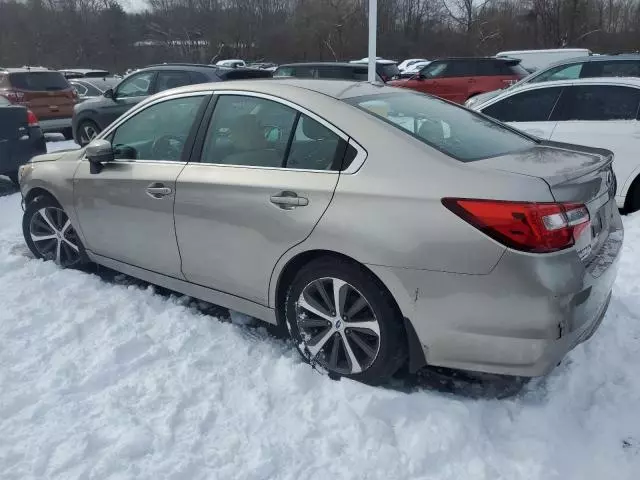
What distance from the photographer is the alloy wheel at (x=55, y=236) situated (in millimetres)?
4805

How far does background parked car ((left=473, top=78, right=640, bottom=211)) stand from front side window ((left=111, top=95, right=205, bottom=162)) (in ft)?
14.7

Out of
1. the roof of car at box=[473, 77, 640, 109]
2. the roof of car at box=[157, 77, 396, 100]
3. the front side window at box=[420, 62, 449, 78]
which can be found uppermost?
the roof of car at box=[157, 77, 396, 100]

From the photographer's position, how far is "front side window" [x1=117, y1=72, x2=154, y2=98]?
438 inches

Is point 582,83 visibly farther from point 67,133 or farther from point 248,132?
point 67,133

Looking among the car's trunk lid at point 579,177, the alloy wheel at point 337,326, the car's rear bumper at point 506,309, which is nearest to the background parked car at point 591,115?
the car's trunk lid at point 579,177

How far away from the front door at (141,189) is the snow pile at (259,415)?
0.56m

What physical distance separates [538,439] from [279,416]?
1.22 meters

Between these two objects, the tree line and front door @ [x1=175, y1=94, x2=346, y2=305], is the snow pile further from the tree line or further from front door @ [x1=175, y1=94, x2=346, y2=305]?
the tree line

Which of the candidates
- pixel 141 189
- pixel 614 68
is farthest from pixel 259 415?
pixel 614 68

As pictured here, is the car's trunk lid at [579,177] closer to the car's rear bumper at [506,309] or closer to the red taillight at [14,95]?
the car's rear bumper at [506,309]

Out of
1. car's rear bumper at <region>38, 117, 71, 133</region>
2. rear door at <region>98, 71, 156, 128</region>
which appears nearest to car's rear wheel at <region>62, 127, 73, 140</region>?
car's rear bumper at <region>38, 117, 71, 133</region>

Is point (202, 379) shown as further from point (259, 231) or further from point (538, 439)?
point (538, 439)

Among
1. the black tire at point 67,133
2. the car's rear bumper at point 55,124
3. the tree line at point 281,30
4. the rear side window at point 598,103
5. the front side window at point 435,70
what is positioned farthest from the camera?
the tree line at point 281,30

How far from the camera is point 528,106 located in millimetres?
7078
